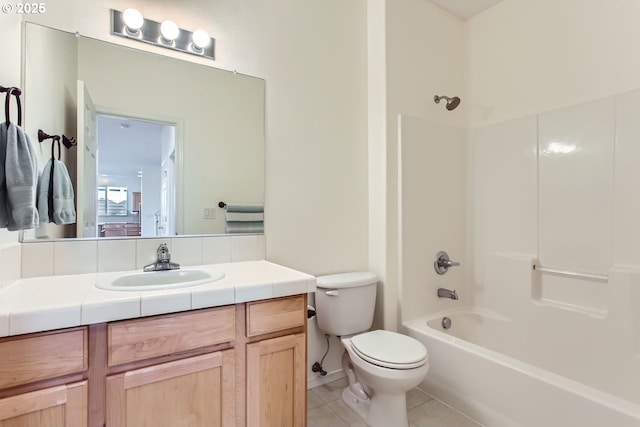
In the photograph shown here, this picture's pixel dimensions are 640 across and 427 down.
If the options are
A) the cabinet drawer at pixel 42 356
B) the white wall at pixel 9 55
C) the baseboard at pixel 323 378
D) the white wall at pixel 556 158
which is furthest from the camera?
the baseboard at pixel 323 378

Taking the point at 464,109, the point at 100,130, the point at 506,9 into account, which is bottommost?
the point at 100,130

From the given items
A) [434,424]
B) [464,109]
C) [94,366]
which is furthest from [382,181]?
[94,366]

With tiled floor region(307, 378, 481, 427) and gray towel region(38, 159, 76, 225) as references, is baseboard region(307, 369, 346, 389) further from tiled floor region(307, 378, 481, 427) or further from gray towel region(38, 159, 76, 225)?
gray towel region(38, 159, 76, 225)

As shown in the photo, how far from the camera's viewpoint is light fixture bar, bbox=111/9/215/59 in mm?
1460

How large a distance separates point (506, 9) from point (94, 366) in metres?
3.07

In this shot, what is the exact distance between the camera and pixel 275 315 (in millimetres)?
1254

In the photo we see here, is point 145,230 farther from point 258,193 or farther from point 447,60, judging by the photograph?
point 447,60

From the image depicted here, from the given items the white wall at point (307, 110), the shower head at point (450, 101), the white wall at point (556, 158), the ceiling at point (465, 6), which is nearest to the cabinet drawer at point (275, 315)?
the white wall at point (307, 110)

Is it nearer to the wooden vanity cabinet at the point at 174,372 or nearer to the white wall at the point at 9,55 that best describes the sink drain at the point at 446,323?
the wooden vanity cabinet at the point at 174,372

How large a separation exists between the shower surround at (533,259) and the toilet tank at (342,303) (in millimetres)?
331

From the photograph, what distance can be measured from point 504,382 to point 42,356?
183cm

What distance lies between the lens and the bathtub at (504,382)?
4.15 ft

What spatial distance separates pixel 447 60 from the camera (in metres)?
2.41

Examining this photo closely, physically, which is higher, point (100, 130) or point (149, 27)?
point (149, 27)
